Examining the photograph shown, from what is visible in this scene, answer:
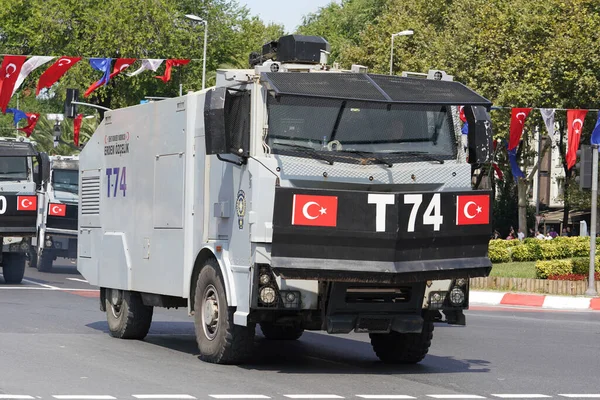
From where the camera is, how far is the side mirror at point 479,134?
39.4 ft

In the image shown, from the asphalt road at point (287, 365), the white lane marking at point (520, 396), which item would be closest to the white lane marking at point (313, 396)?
the asphalt road at point (287, 365)

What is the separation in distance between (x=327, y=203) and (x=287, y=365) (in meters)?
2.12

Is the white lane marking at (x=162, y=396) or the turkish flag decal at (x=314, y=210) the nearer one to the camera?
the white lane marking at (x=162, y=396)

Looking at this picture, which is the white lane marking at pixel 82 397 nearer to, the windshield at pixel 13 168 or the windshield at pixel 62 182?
the windshield at pixel 13 168

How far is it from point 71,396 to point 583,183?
56.9 feet

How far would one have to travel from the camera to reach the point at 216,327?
12.1m

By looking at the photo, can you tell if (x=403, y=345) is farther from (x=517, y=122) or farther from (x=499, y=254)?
(x=499, y=254)

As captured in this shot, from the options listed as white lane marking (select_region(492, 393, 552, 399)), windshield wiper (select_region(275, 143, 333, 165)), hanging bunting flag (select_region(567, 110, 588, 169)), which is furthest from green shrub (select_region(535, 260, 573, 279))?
white lane marking (select_region(492, 393, 552, 399))

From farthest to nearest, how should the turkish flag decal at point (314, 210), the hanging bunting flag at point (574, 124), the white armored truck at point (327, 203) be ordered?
the hanging bunting flag at point (574, 124) < the white armored truck at point (327, 203) < the turkish flag decal at point (314, 210)

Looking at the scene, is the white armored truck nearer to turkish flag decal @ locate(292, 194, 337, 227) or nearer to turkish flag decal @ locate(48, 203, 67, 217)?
turkish flag decal @ locate(292, 194, 337, 227)

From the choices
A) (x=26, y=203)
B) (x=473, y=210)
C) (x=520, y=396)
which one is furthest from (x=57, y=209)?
(x=520, y=396)

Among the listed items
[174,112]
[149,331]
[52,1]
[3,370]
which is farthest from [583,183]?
[52,1]

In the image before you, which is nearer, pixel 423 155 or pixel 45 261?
pixel 423 155

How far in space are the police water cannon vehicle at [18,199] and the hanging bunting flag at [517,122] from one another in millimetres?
11303
